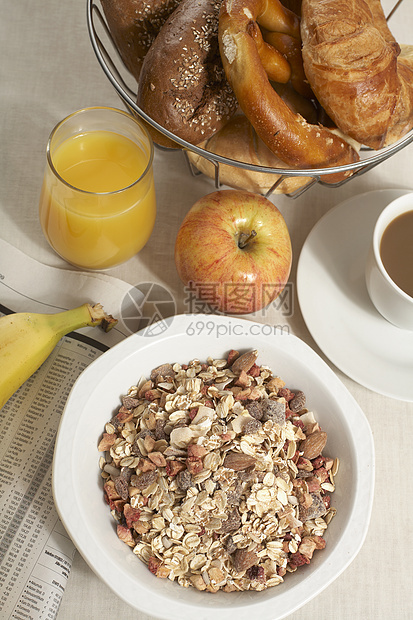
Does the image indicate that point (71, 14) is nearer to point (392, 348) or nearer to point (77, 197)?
point (77, 197)

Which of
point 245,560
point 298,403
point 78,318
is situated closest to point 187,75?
point 78,318

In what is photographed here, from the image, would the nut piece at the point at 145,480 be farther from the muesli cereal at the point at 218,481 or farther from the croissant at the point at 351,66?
the croissant at the point at 351,66

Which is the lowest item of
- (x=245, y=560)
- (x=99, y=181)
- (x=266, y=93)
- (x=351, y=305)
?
(x=245, y=560)

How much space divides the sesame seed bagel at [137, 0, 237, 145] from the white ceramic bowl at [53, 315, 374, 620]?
0.96ft

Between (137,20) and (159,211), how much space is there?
12.9 inches

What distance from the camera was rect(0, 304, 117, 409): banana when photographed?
2.75 feet

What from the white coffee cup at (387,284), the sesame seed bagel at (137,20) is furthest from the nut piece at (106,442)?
the sesame seed bagel at (137,20)

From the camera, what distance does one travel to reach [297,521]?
0.77 meters

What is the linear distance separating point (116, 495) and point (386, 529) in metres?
0.44

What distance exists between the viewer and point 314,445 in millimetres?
820

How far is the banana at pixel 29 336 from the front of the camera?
0.84m

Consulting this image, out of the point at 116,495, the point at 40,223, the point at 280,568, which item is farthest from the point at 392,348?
the point at 40,223

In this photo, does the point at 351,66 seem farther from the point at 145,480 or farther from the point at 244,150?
the point at 145,480

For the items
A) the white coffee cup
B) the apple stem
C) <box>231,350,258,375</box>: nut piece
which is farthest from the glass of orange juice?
the white coffee cup
